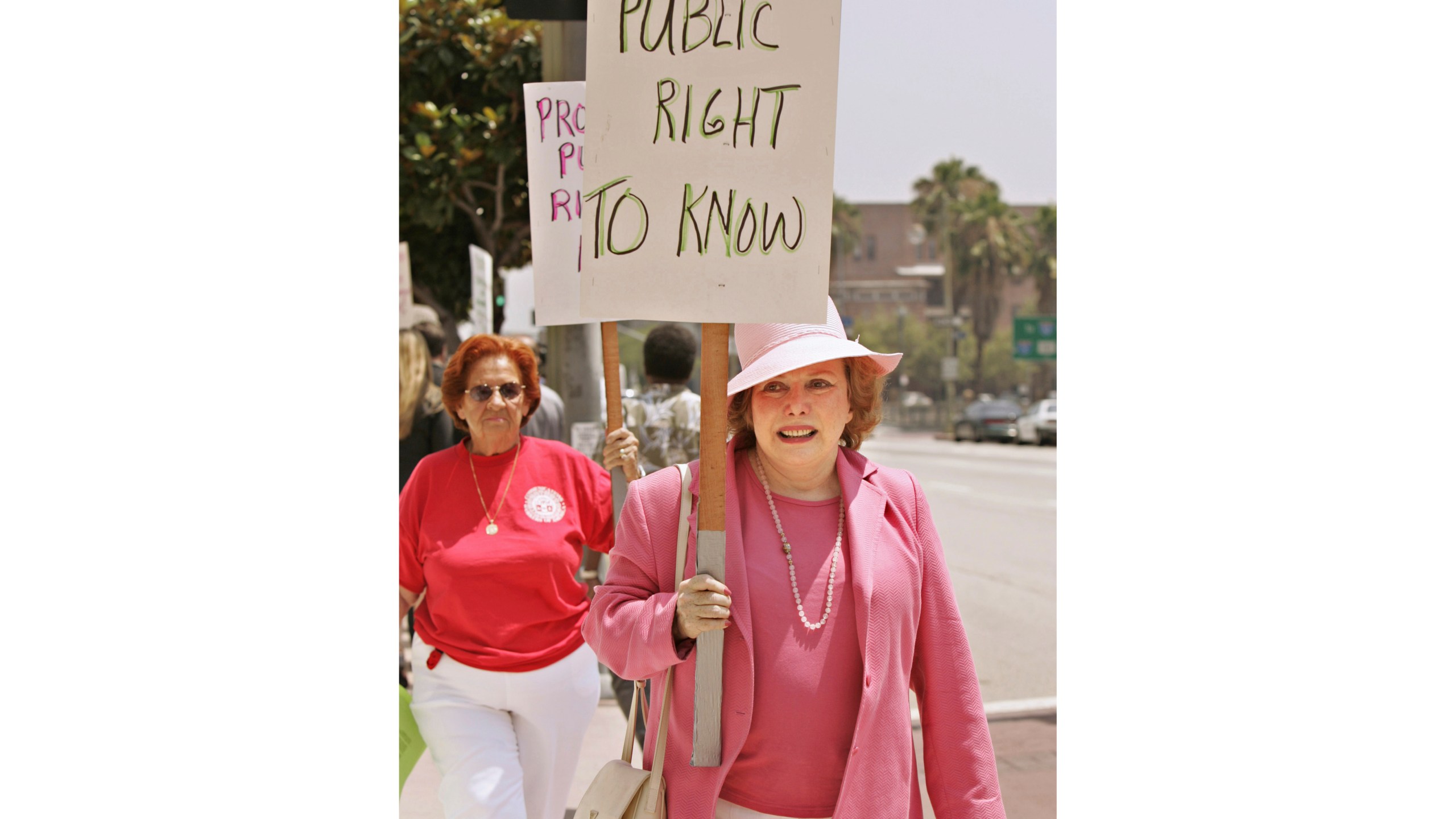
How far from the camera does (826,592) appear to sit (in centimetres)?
228

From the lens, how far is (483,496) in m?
3.47

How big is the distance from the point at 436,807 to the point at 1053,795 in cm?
261

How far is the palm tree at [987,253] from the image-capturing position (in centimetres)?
6844

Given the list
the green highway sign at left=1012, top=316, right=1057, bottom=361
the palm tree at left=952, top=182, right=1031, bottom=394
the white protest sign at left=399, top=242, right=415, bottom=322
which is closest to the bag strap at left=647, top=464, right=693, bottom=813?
the white protest sign at left=399, top=242, right=415, bottom=322

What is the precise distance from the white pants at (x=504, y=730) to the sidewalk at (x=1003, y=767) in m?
0.90

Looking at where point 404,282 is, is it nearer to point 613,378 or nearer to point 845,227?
point 613,378

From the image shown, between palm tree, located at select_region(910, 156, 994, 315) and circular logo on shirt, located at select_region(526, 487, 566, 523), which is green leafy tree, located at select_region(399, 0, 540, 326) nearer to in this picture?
circular logo on shirt, located at select_region(526, 487, 566, 523)

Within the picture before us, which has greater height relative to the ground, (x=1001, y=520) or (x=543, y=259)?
(x=543, y=259)

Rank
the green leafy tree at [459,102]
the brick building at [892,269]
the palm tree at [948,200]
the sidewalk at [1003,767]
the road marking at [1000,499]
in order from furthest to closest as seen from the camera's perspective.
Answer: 1. the brick building at [892,269]
2. the palm tree at [948,200]
3. the road marking at [1000,499]
4. the green leafy tree at [459,102]
5. the sidewalk at [1003,767]

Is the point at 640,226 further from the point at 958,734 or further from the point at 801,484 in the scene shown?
the point at 958,734

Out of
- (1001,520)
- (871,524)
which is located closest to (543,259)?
(871,524)

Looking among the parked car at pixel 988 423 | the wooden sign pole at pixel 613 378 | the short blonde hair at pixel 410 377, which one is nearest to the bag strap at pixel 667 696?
the wooden sign pole at pixel 613 378

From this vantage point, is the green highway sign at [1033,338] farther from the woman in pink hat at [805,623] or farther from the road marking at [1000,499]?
the woman in pink hat at [805,623]

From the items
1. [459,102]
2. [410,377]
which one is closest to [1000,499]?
[459,102]
